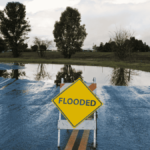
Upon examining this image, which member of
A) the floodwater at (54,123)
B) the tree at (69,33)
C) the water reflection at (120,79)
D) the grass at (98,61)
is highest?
the tree at (69,33)

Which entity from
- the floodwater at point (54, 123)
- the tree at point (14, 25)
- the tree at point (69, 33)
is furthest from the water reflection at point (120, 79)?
the tree at point (14, 25)

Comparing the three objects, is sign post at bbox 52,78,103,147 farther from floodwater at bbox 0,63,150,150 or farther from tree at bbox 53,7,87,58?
tree at bbox 53,7,87,58

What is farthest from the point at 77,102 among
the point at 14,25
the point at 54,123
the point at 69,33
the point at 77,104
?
the point at 14,25

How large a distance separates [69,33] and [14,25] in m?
17.1

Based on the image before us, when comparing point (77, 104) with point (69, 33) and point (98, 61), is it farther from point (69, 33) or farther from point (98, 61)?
point (69, 33)

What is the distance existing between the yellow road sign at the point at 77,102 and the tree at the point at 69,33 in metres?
50.4

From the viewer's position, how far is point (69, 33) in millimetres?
54594

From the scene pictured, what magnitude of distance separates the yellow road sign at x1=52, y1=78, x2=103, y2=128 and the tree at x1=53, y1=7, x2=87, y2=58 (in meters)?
50.4

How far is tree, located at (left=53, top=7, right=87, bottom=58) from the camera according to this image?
2158 inches

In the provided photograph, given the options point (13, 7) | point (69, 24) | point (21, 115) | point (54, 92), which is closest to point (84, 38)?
point (69, 24)

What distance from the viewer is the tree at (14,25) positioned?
5944 centimetres

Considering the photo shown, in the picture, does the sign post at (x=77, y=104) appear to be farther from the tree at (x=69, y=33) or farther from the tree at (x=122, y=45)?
the tree at (x=69, y=33)

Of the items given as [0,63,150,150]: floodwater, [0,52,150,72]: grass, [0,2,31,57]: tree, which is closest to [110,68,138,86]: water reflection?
[0,63,150,150]: floodwater

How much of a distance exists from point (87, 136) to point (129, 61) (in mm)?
31957
